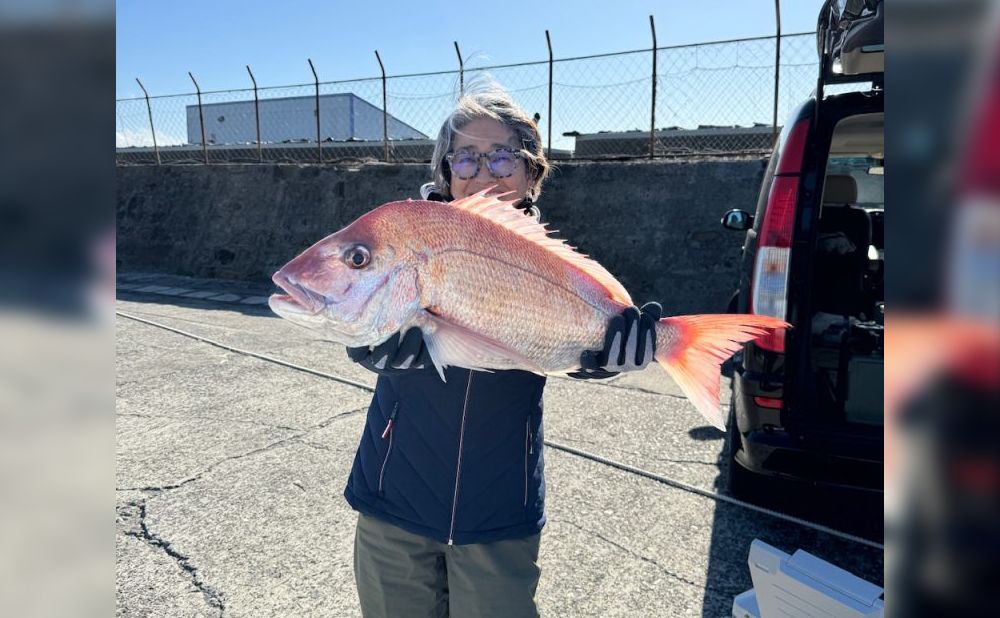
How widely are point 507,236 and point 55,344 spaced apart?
3.81 ft

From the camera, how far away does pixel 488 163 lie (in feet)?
6.34

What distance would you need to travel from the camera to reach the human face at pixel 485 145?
1938 mm

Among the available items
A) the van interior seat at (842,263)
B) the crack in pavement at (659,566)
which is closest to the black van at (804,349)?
the crack in pavement at (659,566)

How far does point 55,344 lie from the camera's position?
50 cm

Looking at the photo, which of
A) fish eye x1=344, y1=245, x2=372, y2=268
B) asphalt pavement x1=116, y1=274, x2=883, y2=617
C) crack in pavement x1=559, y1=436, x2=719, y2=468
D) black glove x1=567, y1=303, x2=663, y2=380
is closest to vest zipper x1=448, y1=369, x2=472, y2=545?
black glove x1=567, y1=303, x2=663, y2=380

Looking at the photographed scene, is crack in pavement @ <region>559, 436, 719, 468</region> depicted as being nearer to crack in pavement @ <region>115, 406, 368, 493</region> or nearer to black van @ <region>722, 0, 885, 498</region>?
black van @ <region>722, 0, 885, 498</region>

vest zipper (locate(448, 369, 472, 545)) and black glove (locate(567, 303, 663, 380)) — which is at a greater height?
black glove (locate(567, 303, 663, 380))

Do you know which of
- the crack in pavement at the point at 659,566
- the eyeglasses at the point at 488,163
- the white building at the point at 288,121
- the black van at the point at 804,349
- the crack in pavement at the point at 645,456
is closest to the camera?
the eyeglasses at the point at 488,163

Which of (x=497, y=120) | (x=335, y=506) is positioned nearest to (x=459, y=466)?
(x=497, y=120)

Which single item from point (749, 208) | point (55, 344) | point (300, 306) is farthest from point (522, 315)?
point (749, 208)

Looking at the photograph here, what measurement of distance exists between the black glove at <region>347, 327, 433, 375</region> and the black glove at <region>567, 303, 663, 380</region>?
1.33 ft

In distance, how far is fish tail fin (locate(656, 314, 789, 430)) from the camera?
1.67 meters

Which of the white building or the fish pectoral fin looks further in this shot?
the white building

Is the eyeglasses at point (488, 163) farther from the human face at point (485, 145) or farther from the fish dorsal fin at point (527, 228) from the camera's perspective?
the fish dorsal fin at point (527, 228)
